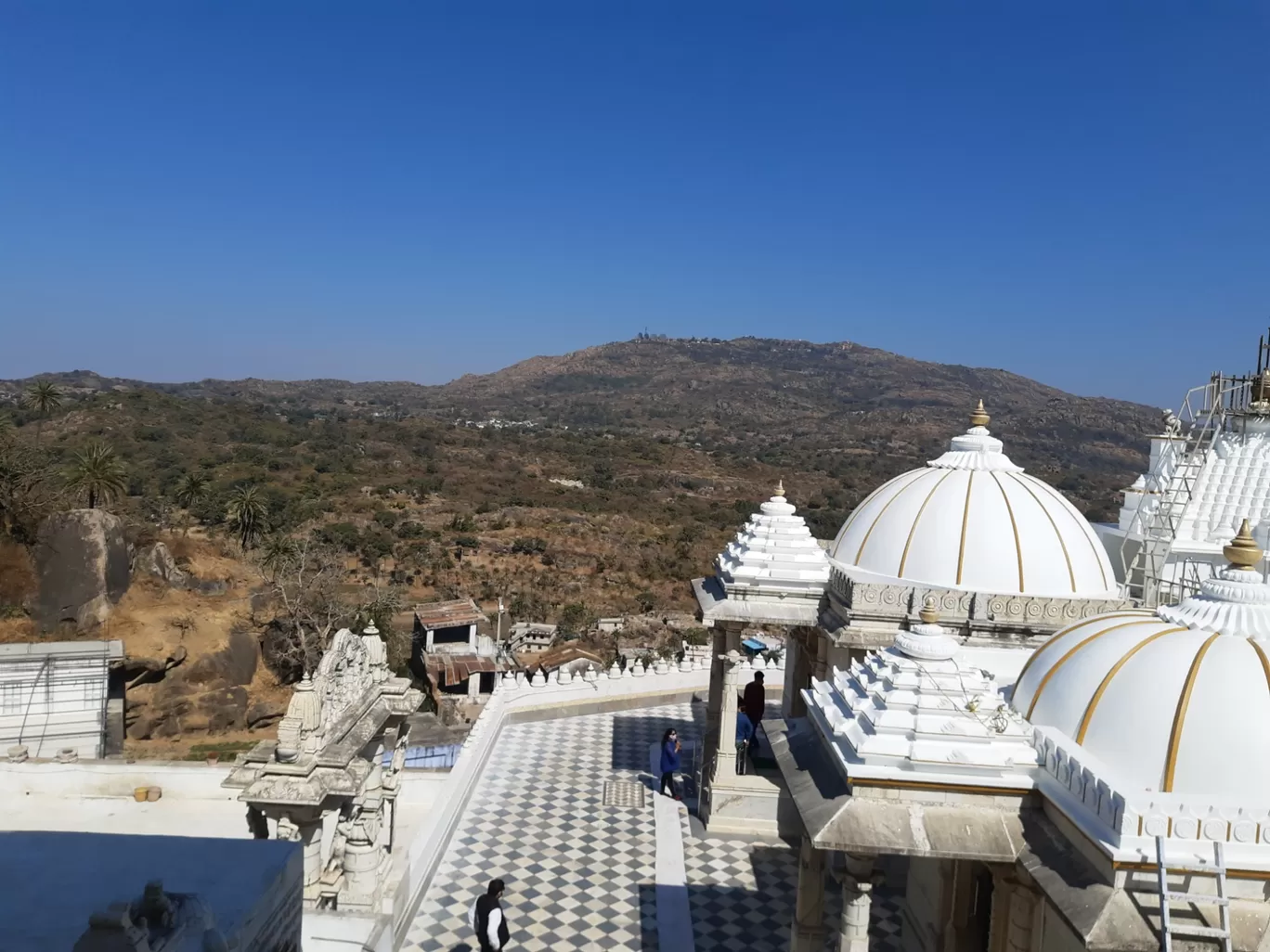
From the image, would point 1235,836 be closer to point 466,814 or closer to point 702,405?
point 466,814

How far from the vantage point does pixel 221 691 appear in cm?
1847

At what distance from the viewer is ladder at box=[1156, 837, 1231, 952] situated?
476 centimetres

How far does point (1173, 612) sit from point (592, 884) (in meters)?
7.11

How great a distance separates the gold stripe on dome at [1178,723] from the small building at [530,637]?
70.4ft

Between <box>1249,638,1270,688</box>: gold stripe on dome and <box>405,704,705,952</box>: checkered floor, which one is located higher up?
<box>1249,638,1270,688</box>: gold stripe on dome

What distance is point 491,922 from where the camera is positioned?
8.03 meters

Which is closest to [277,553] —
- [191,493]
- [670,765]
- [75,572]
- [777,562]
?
[75,572]

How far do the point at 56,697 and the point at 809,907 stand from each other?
503 inches

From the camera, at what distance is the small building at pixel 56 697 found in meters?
13.9

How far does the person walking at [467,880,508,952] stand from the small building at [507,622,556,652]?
17708 mm

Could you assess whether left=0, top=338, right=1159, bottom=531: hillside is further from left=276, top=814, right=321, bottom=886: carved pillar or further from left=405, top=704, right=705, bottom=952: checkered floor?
left=276, top=814, right=321, bottom=886: carved pillar

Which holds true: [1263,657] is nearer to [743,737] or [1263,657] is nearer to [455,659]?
[743,737]

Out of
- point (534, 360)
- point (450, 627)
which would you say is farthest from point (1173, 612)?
point (534, 360)

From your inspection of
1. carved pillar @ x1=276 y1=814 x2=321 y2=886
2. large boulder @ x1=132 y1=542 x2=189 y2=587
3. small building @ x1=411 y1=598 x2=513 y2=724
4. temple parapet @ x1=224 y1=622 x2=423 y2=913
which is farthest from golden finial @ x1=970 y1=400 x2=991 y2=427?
large boulder @ x1=132 y1=542 x2=189 y2=587
